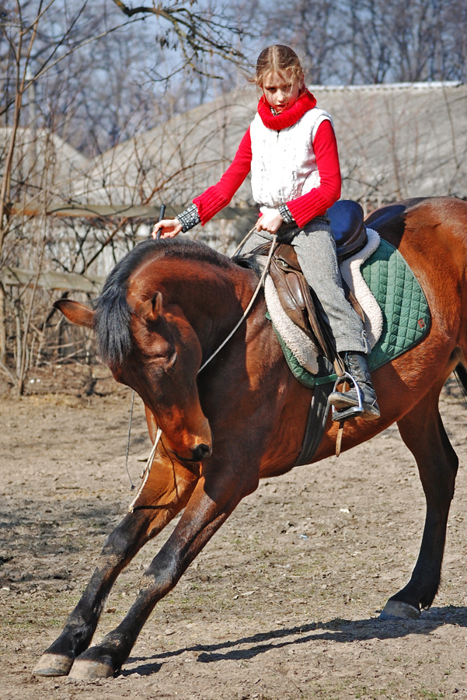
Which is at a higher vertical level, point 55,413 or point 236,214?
point 236,214

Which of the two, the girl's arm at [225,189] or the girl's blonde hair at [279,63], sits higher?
the girl's blonde hair at [279,63]

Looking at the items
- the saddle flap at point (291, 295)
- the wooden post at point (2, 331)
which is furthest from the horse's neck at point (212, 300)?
the wooden post at point (2, 331)

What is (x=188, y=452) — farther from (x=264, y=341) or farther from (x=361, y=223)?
(x=361, y=223)

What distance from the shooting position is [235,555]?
15.5 ft

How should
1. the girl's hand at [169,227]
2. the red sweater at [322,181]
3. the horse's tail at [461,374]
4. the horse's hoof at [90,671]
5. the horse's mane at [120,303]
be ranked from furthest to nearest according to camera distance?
1. the horse's tail at [461,374]
2. the girl's hand at [169,227]
3. the red sweater at [322,181]
4. the horse's hoof at [90,671]
5. the horse's mane at [120,303]

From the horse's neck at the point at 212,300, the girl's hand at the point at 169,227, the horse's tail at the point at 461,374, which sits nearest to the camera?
the horse's neck at the point at 212,300

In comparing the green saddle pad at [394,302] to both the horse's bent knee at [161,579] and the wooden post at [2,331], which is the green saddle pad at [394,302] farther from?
the wooden post at [2,331]

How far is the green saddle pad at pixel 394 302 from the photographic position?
11.9 feet

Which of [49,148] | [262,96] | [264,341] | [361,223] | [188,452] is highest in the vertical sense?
[49,148]

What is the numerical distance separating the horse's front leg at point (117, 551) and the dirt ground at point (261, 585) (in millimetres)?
97

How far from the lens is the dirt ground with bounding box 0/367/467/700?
2939 millimetres

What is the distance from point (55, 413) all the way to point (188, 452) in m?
6.52

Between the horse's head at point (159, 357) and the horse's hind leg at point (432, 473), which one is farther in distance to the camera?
the horse's hind leg at point (432, 473)

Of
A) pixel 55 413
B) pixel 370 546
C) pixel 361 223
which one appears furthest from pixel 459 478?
pixel 55 413
